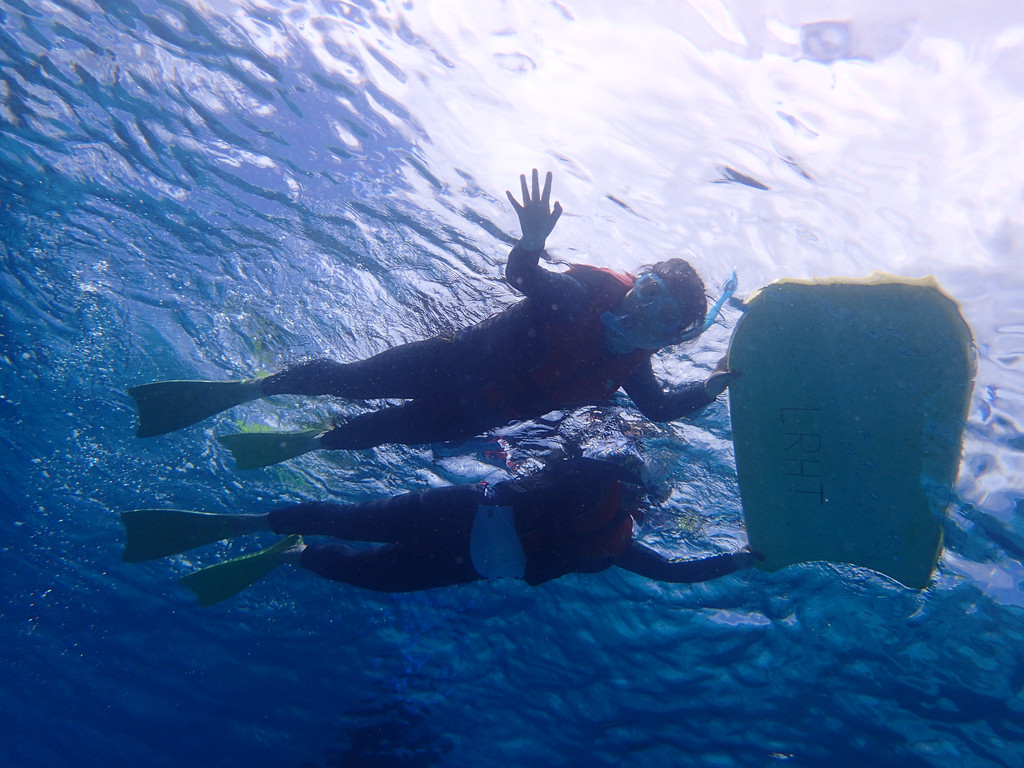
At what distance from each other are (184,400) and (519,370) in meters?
4.09

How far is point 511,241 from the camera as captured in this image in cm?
727

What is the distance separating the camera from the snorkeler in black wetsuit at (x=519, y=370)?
16.0 feet

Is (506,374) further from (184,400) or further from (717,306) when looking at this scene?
(184,400)

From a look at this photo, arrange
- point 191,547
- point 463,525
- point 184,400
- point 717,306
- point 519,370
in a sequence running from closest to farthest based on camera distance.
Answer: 1. point 717,306
2. point 463,525
3. point 519,370
4. point 191,547
5. point 184,400

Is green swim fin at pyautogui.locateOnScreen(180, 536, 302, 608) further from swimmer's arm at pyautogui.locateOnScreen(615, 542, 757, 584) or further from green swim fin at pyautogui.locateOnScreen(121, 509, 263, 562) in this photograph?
swimmer's arm at pyautogui.locateOnScreen(615, 542, 757, 584)

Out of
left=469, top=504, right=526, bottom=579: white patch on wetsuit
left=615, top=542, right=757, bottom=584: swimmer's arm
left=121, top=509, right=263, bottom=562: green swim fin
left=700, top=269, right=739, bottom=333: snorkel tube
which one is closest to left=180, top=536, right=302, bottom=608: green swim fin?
left=121, top=509, right=263, bottom=562: green swim fin

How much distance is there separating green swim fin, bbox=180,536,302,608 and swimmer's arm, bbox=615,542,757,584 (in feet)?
13.0

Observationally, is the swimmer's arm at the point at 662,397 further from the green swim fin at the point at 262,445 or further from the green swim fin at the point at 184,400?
the green swim fin at the point at 184,400

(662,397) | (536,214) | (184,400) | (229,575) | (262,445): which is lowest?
(229,575)

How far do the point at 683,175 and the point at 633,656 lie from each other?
40.6 ft

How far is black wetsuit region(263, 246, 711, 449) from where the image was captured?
5.18 metres

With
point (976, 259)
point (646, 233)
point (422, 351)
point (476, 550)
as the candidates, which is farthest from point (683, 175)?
point (476, 550)

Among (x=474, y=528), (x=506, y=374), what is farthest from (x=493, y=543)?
(x=506, y=374)

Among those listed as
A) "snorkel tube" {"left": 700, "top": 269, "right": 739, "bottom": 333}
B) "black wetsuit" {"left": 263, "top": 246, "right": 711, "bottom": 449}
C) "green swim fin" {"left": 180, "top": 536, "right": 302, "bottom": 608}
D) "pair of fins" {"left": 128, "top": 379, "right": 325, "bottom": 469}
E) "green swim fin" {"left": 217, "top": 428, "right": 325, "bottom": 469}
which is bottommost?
"green swim fin" {"left": 180, "top": 536, "right": 302, "bottom": 608}
